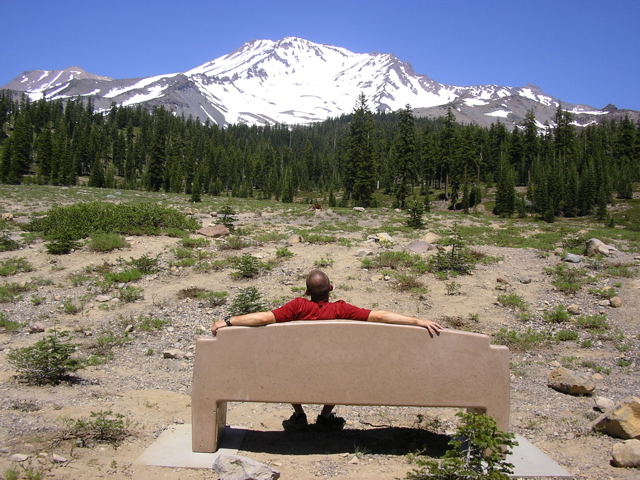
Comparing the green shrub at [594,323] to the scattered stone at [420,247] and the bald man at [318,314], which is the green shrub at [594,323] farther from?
the bald man at [318,314]

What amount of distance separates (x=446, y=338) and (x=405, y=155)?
167 feet

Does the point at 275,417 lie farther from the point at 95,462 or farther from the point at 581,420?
the point at 581,420

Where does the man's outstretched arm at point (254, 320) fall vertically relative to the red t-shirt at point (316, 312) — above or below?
below

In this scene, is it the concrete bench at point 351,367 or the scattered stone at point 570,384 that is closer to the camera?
the concrete bench at point 351,367

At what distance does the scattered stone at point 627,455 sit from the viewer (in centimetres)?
397

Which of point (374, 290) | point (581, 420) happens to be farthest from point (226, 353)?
point (374, 290)

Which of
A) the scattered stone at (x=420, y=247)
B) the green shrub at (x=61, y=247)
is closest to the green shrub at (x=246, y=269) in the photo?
the green shrub at (x=61, y=247)

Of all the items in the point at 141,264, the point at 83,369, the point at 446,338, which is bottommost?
the point at 83,369

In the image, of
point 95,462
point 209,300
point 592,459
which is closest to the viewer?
point 95,462

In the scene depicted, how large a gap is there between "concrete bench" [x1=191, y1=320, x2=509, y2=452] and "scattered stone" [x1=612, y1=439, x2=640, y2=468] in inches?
41.6

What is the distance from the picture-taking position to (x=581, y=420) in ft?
17.1

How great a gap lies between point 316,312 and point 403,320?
0.81 metres

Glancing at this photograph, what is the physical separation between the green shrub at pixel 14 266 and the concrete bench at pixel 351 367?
10158 mm

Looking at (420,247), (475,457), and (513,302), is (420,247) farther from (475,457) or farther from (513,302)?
(475,457)
